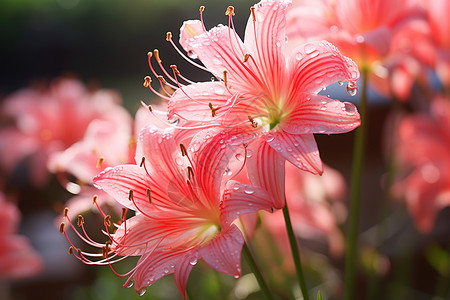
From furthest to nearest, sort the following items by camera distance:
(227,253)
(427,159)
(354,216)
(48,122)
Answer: (48,122) → (427,159) → (354,216) → (227,253)

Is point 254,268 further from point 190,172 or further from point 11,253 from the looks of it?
point 11,253

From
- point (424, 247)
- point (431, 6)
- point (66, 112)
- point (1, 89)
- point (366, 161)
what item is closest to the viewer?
point (431, 6)

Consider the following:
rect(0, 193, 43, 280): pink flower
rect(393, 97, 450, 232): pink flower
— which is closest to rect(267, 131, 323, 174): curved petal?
rect(393, 97, 450, 232): pink flower

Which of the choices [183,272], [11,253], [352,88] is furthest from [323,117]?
[11,253]

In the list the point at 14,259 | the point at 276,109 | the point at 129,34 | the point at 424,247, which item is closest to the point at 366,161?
the point at 424,247

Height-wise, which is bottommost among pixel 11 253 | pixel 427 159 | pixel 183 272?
pixel 427 159

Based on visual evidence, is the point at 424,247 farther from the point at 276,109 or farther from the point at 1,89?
the point at 1,89

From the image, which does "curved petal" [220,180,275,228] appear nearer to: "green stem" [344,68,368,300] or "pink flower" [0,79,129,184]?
"green stem" [344,68,368,300]

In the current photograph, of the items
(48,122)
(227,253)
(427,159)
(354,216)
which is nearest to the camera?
(227,253)
